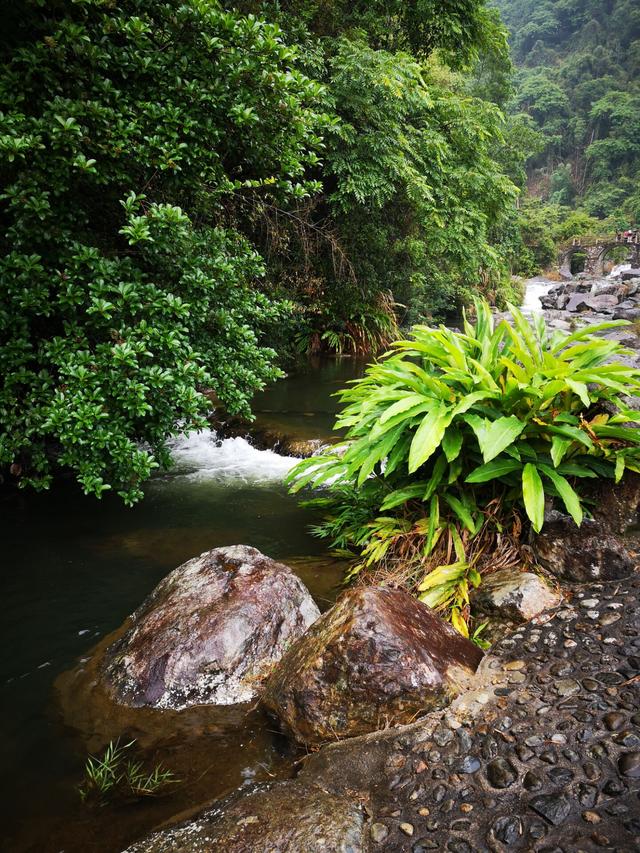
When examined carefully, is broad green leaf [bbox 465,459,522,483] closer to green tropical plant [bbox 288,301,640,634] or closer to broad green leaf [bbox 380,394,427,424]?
green tropical plant [bbox 288,301,640,634]

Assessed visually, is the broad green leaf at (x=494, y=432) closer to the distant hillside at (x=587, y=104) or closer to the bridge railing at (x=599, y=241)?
the bridge railing at (x=599, y=241)

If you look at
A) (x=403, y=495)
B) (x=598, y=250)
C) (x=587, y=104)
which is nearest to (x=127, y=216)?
(x=403, y=495)

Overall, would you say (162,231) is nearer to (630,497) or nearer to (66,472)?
(66,472)

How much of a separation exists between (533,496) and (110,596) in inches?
129

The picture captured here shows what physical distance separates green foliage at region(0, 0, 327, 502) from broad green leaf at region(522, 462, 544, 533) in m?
2.70

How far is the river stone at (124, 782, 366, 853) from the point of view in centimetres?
188

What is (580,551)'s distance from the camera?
3.30 m

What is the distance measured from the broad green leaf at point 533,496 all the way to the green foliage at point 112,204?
2697mm

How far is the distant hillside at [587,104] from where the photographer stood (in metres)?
56.7

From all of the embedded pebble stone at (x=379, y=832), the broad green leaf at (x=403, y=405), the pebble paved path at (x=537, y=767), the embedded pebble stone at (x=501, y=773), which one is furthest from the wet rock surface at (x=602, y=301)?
the embedded pebble stone at (x=379, y=832)

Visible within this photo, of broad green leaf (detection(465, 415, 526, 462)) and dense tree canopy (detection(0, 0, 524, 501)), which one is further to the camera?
dense tree canopy (detection(0, 0, 524, 501))

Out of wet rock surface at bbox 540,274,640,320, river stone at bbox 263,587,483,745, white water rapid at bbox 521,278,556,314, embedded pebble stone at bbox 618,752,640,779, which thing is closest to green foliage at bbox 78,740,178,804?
river stone at bbox 263,587,483,745

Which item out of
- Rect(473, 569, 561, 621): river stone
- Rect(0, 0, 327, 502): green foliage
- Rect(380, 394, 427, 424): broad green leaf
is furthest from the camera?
Rect(0, 0, 327, 502): green foliage

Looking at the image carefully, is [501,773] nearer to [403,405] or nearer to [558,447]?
[558,447]
